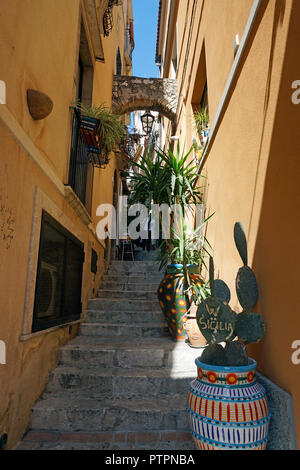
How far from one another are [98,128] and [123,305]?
2458 millimetres

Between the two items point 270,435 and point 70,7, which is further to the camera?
point 70,7

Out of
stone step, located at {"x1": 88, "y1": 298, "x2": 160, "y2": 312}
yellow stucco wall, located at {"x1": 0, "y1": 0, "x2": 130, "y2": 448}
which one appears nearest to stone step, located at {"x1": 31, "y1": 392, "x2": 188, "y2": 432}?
yellow stucco wall, located at {"x1": 0, "y1": 0, "x2": 130, "y2": 448}

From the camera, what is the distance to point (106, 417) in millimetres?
2404

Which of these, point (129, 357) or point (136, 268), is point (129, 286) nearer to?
point (136, 268)

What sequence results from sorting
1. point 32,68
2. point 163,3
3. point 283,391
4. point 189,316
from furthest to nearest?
point 163,3 < point 189,316 < point 32,68 < point 283,391

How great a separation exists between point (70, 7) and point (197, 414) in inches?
163

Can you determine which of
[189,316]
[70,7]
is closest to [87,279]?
[189,316]

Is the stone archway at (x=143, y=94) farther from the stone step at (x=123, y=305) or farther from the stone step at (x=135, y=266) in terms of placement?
the stone step at (x=123, y=305)

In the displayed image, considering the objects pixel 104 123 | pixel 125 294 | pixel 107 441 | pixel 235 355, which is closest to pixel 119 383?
pixel 107 441

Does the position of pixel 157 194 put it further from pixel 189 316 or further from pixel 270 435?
pixel 270 435

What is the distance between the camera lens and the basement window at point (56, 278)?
8.54ft

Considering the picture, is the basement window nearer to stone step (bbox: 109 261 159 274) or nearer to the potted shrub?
the potted shrub

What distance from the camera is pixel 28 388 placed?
7.75 feet

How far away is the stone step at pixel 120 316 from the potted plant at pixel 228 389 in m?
2.34
